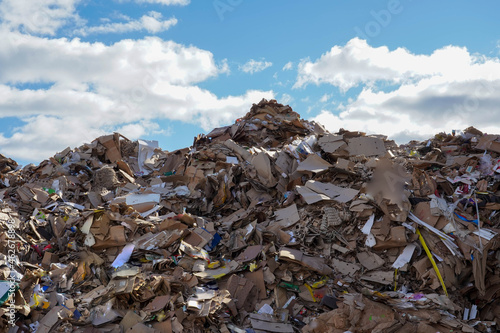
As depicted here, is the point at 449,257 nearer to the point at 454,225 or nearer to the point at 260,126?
the point at 454,225

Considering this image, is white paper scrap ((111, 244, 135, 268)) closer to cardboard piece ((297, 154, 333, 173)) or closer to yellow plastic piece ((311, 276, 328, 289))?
yellow plastic piece ((311, 276, 328, 289))

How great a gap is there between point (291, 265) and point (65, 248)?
184 inches

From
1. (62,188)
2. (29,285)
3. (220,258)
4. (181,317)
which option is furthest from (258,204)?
(62,188)

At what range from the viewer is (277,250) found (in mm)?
7895

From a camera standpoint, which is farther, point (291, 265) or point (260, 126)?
point (260, 126)

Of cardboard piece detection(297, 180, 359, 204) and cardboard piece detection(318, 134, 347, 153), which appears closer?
cardboard piece detection(297, 180, 359, 204)

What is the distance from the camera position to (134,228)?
874cm

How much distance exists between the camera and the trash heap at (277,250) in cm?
660

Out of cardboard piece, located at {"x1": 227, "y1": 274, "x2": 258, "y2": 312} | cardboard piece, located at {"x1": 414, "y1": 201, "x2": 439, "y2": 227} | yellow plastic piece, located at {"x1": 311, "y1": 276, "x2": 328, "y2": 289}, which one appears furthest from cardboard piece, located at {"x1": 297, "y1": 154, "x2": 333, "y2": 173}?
cardboard piece, located at {"x1": 227, "y1": 274, "x2": 258, "y2": 312}

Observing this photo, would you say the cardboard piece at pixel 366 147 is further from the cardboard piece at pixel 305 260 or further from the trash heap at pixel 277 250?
the cardboard piece at pixel 305 260

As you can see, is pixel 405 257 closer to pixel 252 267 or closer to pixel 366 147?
pixel 252 267

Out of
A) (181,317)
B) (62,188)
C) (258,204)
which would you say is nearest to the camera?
(181,317)

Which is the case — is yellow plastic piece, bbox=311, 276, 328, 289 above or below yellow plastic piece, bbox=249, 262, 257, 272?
below

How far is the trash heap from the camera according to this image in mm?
6602
